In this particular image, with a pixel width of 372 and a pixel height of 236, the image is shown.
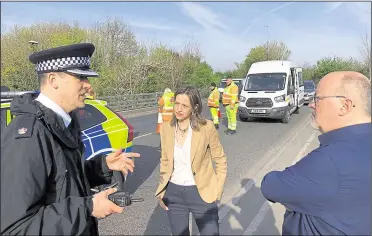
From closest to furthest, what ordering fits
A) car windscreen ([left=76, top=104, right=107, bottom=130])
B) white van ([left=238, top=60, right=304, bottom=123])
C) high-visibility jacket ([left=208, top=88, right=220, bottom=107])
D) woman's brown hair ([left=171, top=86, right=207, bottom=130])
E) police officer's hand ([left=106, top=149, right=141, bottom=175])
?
police officer's hand ([left=106, top=149, right=141, bottom=175]) → woman's brown hair ([left=171, top=86, right=207, bottom=130]) → car windscreen ([left=76, top=104, right=107, bottom=130]) → high-visibility jacket ([left=208, top=88, right=220, bottom=107]) → white van ([left=238, top=60, right=304, bottom=123])

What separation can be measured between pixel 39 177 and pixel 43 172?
0.03 meters

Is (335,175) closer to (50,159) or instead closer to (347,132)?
(347,132)

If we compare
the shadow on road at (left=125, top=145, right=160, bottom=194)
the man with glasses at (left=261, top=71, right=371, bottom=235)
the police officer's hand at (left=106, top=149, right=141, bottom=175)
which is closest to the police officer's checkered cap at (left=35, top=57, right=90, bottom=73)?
the police officer's hand at (left=106, top=149, right=141, bottom=175)

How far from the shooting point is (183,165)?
9.46 ft

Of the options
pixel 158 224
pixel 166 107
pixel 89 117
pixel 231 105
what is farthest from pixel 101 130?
pixel 231 105

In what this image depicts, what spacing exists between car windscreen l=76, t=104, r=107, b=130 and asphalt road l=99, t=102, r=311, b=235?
4.39ft

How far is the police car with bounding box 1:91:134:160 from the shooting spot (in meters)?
4.57

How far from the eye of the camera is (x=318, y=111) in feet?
5.83

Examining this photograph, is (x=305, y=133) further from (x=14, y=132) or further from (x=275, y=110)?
(x=14, y=132)

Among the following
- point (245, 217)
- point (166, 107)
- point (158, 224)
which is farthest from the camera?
point (166, 107)

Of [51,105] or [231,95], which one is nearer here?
[51,105]

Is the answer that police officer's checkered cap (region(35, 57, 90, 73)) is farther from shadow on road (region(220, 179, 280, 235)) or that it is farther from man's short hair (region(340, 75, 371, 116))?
shadow on road (region(220, 179, 280, 235))

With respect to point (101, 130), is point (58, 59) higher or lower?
higher

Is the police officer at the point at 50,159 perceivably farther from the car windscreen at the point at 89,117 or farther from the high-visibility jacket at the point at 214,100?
the high-visibility jacket at the point at 214,100
